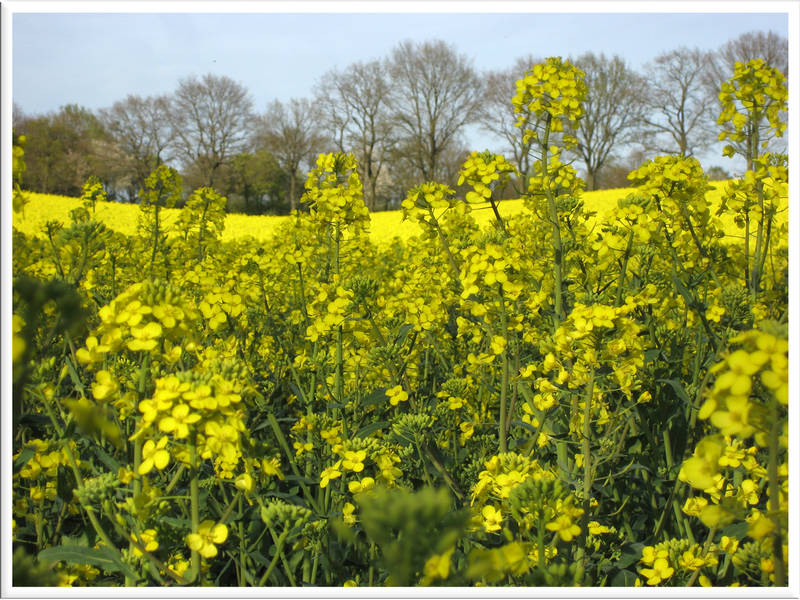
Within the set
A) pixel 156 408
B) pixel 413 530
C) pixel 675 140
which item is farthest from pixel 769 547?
pixel 675 140

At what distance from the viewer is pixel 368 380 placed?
3646mm

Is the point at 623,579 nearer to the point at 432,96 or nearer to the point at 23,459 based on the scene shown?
the point at 23,459

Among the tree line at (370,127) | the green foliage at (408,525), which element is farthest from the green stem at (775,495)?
the tree line at (370,127)

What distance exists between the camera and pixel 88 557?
1.68 m

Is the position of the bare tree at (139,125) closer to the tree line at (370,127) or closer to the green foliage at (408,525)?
the tree line at (370,127)

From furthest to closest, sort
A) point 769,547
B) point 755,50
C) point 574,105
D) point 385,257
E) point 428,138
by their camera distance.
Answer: point 428,138 → point 755,50 → point 385,257 → point 574,105 → point 769,547

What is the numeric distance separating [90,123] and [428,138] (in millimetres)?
24281

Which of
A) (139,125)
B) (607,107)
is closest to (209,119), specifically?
(139,125)

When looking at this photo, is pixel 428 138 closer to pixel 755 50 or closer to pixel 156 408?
pixel 755 50

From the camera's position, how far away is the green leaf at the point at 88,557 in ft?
5.41

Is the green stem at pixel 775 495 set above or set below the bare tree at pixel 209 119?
below

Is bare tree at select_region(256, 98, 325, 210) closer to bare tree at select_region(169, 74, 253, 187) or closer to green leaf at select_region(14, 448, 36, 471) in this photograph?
bare tree at select_region(169, 74, 253, 187)

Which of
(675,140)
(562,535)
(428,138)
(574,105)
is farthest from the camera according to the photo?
(428,138)

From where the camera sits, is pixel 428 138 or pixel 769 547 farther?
pixel 428 138
